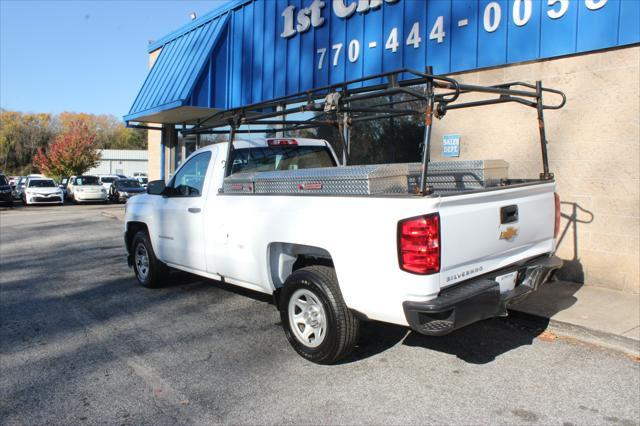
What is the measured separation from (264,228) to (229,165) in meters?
1.15

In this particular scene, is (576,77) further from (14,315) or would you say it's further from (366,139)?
(14,315)

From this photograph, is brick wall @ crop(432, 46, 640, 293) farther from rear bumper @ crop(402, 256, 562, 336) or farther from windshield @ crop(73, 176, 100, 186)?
windshield @ crop(73, 176, 100, 186)

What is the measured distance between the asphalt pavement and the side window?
137cm

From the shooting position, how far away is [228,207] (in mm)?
5363

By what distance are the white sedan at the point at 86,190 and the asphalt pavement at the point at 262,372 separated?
2407 cm

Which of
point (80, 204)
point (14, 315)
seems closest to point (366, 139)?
point (14, 315)

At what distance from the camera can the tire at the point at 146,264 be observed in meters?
7.00

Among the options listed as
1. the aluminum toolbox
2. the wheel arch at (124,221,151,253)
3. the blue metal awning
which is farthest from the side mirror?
the blue metal awning

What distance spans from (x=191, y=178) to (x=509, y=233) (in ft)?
11.9

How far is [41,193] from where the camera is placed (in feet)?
90.8

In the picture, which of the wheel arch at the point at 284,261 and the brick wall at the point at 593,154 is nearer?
the wheel arch at the point at 284,261

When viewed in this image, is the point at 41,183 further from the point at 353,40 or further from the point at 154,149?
the point at 353,40

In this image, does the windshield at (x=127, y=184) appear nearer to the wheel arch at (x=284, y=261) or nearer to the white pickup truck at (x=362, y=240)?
the white pickup truck at (x=362, y=240)

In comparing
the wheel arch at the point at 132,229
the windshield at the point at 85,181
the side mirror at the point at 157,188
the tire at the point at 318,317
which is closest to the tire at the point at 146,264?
the wheel arch at the point at 132,229
